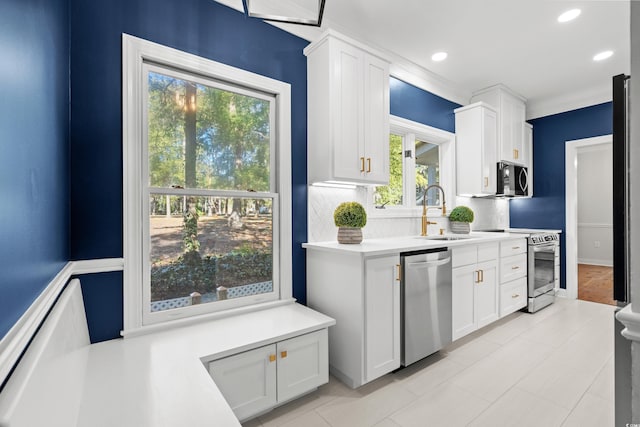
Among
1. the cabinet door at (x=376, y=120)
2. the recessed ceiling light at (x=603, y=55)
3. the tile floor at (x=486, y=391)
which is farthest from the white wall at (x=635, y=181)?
the recessed ceiling light at (x=603, y=55)

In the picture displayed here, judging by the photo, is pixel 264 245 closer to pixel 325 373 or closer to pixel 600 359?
pixel 325 373

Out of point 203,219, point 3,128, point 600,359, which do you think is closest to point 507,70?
point 600,359

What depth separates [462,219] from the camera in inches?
138

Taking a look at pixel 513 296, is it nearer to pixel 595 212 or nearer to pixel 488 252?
pixel 488 252

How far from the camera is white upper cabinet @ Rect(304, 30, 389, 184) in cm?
228

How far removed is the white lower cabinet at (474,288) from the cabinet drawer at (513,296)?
0.47 feet

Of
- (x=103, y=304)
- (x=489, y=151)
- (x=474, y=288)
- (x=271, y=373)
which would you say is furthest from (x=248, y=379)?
(x=489, y=151)

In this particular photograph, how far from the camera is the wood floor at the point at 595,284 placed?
4090 millimetres

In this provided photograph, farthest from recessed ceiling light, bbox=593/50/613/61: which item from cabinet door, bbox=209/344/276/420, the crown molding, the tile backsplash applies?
cabinet door, bbox=209/344/276/420

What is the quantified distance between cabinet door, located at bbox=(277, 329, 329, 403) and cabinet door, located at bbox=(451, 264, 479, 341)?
1292 mm

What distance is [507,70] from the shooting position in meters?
3.50

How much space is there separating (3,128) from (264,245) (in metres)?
1.72

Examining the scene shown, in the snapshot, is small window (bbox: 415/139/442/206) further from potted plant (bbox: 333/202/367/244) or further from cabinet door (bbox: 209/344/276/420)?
cabinet door (bbox: 209/344/276/420)

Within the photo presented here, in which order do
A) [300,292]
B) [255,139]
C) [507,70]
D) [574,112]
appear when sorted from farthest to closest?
[574,112]
[507,70]
[300,292]
[255,139]
